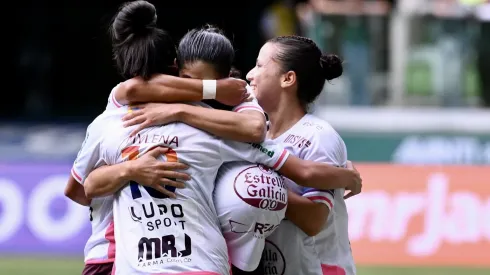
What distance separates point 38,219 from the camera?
10922 mm

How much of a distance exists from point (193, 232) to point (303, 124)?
803 millimetres

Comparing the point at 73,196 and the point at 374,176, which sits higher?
the point at 73,196

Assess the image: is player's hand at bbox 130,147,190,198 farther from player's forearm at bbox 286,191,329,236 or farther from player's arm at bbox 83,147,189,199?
player's forearm at bbox 286,191,329,236

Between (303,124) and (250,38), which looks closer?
(303,124)

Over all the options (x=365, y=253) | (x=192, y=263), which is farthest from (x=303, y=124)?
(x=365, y=253)

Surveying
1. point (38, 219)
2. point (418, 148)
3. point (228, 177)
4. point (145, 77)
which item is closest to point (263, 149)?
point (228, 177)

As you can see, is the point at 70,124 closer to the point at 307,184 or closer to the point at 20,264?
the point at 20,264

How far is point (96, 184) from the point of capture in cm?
358

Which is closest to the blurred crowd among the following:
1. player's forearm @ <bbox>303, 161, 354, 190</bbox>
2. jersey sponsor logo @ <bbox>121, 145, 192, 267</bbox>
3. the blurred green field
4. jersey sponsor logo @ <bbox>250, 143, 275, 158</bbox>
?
the blurred green field

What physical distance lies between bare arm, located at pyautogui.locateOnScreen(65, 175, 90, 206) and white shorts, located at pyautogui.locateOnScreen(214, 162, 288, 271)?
0.59 meters

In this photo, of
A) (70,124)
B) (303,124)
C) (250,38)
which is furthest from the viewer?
(250,38)

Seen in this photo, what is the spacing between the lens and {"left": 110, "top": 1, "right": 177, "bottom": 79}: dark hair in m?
3.53

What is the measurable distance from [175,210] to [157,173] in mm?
143

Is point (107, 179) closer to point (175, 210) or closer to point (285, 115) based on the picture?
point (175, 210)
